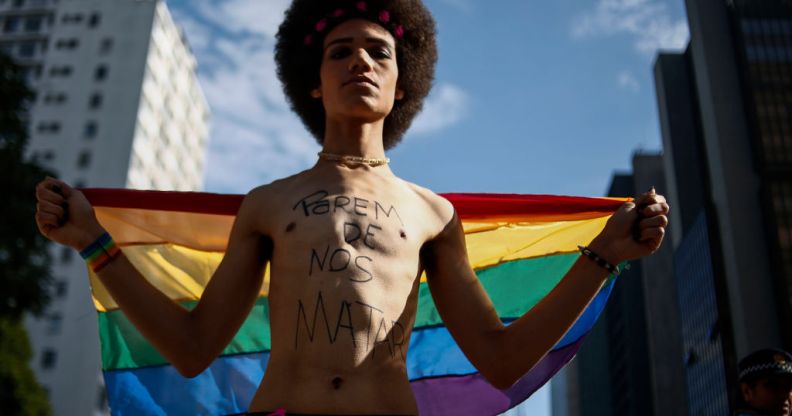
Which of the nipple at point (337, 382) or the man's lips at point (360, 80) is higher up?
the man's lips at point (360, 80)

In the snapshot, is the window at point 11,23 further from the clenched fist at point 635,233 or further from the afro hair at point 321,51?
the clenched fist at point 635,233

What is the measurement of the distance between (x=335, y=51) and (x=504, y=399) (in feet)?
7.09

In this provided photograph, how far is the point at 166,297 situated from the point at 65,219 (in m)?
0.54

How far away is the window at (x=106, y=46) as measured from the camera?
218 ft

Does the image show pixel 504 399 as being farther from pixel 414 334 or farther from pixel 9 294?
pixel 9 294

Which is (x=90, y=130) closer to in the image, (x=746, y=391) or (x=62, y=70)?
(x=62, y=70)

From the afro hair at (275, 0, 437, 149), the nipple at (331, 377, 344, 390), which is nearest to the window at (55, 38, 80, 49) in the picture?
the afro hair at (275, 0, 437, 149)

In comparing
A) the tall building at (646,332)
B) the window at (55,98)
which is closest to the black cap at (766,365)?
the window at (55,98)

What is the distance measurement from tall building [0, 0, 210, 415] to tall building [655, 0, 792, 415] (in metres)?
44.3

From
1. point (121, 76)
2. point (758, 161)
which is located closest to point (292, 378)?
point (121, 76)

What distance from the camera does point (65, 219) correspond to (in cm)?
353

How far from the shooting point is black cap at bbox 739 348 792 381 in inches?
193

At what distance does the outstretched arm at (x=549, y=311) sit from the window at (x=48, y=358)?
58776mm

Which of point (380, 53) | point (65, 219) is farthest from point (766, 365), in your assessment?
point (65, 219)
